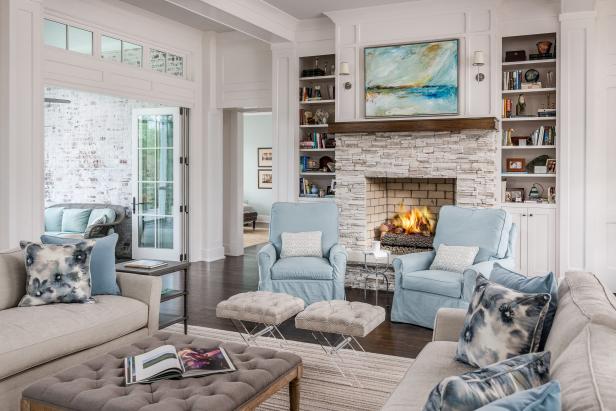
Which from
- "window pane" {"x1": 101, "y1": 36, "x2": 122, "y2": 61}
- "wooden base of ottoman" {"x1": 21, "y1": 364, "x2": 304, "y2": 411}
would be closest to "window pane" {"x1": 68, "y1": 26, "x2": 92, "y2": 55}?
"window pane" {"x1": 101, "y1": 36, "x2": 122, "y2": 61}

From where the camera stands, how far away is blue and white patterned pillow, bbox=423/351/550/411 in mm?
1377

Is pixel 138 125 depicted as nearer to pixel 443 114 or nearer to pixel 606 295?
pixel 443 114

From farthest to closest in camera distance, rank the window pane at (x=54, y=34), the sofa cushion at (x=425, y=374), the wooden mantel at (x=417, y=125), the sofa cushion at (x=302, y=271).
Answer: the wooden mantel at (x=417, y=125), the window pane at (x=54, y=34), the sofa cushion at (x=302, y=271), the sofa cushion at (x=425, y=374)

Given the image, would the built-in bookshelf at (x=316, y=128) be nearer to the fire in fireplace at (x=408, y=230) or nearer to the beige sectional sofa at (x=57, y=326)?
the fire in fireplace at (x=408, y=230)

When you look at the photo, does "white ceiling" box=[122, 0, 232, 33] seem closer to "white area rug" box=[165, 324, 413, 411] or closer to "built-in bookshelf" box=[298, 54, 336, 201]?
"built-in bookshelf" box=[298, 54, 336, 201]

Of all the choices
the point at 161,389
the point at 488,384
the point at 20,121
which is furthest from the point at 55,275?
the point at 488,384

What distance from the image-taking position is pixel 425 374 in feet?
8.06

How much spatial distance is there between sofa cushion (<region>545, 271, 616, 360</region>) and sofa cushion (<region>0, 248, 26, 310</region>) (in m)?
3.19

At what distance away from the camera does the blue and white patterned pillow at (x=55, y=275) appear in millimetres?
3609

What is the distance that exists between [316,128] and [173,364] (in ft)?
18.0

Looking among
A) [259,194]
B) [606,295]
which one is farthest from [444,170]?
[259,194]

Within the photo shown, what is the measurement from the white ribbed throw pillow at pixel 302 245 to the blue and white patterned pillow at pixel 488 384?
4055 millimetres

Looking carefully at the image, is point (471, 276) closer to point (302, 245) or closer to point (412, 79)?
point (302, 245)

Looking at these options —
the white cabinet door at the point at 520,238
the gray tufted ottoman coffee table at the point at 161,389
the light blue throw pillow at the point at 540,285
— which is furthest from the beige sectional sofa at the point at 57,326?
the white cabinet door at the point at 520,238
